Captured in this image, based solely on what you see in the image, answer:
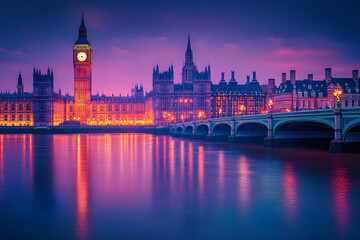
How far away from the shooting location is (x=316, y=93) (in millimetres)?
101000

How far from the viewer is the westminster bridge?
32.5 metres

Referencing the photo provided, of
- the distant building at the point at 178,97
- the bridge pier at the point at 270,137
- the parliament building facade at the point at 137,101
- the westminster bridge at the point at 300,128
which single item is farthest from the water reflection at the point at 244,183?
the distant building at the point at 178,97

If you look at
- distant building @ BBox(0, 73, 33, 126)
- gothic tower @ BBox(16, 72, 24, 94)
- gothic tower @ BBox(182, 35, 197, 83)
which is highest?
gothic tower @ BBox(182, 35, 197, 83)

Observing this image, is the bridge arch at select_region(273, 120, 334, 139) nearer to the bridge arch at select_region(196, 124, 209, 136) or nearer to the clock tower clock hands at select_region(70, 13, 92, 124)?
the bridge arch at select_region(196, 124, 209, 136)

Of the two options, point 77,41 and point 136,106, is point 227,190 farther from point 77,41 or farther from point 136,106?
point 77,41

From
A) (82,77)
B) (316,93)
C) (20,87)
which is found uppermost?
(82,77)

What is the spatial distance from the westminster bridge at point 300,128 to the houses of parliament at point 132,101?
72.6 m

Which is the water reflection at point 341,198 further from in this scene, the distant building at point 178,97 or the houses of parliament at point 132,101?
the distant building at point 178,97

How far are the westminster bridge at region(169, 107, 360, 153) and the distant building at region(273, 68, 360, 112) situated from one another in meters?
34.7

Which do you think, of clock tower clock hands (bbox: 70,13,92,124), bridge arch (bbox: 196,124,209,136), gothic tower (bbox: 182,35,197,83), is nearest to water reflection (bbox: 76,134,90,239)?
bridge arch (bbox: 196,124,209,136)

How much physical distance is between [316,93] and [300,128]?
5852 cm

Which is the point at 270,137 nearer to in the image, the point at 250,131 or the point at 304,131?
the point at 304,131

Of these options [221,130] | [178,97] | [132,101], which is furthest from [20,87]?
[221,130]

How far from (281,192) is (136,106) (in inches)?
6424
